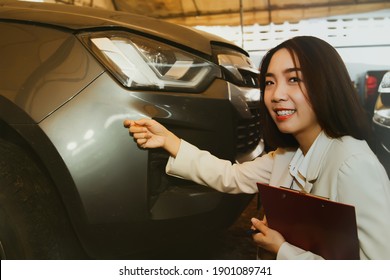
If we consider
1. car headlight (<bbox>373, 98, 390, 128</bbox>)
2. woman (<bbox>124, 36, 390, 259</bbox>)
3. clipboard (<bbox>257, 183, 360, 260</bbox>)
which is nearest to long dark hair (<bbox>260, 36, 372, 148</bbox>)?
woman (<bbox>124, 36, 390, 259</bbox>)

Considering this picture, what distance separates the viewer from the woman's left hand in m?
0.98

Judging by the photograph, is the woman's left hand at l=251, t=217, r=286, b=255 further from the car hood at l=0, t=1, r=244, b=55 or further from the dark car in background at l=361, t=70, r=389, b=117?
the dark car in background at l=361, t=70, r=389, b=117

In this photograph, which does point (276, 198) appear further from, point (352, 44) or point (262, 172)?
point (352, 44)

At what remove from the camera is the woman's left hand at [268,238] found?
0.98 meters

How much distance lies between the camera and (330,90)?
2.96 ft

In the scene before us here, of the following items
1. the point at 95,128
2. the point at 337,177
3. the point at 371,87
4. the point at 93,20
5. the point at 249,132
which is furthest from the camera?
the point at 371,87

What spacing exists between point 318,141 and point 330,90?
0.46ft

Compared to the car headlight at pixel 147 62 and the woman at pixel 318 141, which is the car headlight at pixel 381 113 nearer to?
the woman at pixel 318 141

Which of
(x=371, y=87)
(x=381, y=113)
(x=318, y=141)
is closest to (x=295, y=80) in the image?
(x=318, y=141)

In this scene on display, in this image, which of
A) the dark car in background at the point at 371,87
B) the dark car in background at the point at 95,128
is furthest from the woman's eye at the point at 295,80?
the dark car in background at the point at 371,87

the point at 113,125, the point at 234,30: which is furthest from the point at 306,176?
the point at 234,30

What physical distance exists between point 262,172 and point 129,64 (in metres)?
0.55

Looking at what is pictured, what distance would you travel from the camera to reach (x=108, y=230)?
1.03 metres

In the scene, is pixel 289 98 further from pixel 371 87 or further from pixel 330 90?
pixel 371 87
